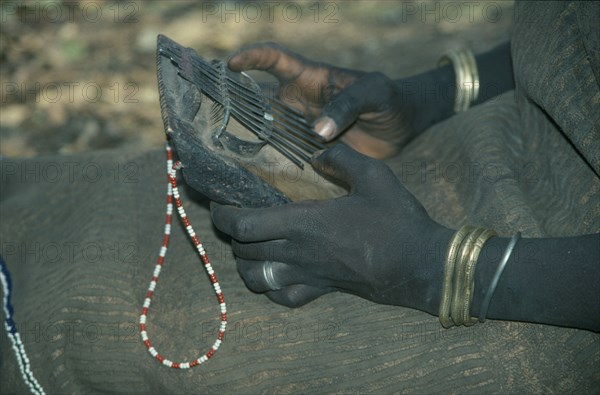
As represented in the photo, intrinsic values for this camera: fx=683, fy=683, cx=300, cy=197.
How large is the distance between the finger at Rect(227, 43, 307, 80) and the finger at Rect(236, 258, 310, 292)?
1.42 ft

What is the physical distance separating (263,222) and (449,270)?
0.32 meters

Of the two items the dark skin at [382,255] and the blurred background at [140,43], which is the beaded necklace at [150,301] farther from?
the blurred background at [140,43]

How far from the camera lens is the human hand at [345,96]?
1.44 m

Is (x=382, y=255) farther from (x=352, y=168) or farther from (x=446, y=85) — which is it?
(x=446, y=85)

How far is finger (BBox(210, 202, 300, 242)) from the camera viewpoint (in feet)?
3.78

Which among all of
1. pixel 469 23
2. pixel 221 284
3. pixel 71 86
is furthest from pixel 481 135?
pixel 71 86

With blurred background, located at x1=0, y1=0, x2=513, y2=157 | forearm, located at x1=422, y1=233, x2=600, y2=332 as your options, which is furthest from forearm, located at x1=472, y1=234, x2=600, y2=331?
blurred background, located at x1=0, y1=0, x2=513, y2=157

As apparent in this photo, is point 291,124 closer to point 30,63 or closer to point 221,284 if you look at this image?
point 221,284

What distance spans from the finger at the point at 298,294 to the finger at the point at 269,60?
1.59 feet

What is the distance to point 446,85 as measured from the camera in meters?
1.71

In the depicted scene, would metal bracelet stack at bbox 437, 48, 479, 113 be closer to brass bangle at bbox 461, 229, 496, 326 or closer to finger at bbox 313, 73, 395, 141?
finger at bbox 313, 73, 395, 141

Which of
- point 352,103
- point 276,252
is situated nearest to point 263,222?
point 276,252

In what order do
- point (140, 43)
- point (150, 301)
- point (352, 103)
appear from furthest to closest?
point (140, 43), point (352, 103), point (150, 301)

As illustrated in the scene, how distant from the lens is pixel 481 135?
1.44 m
